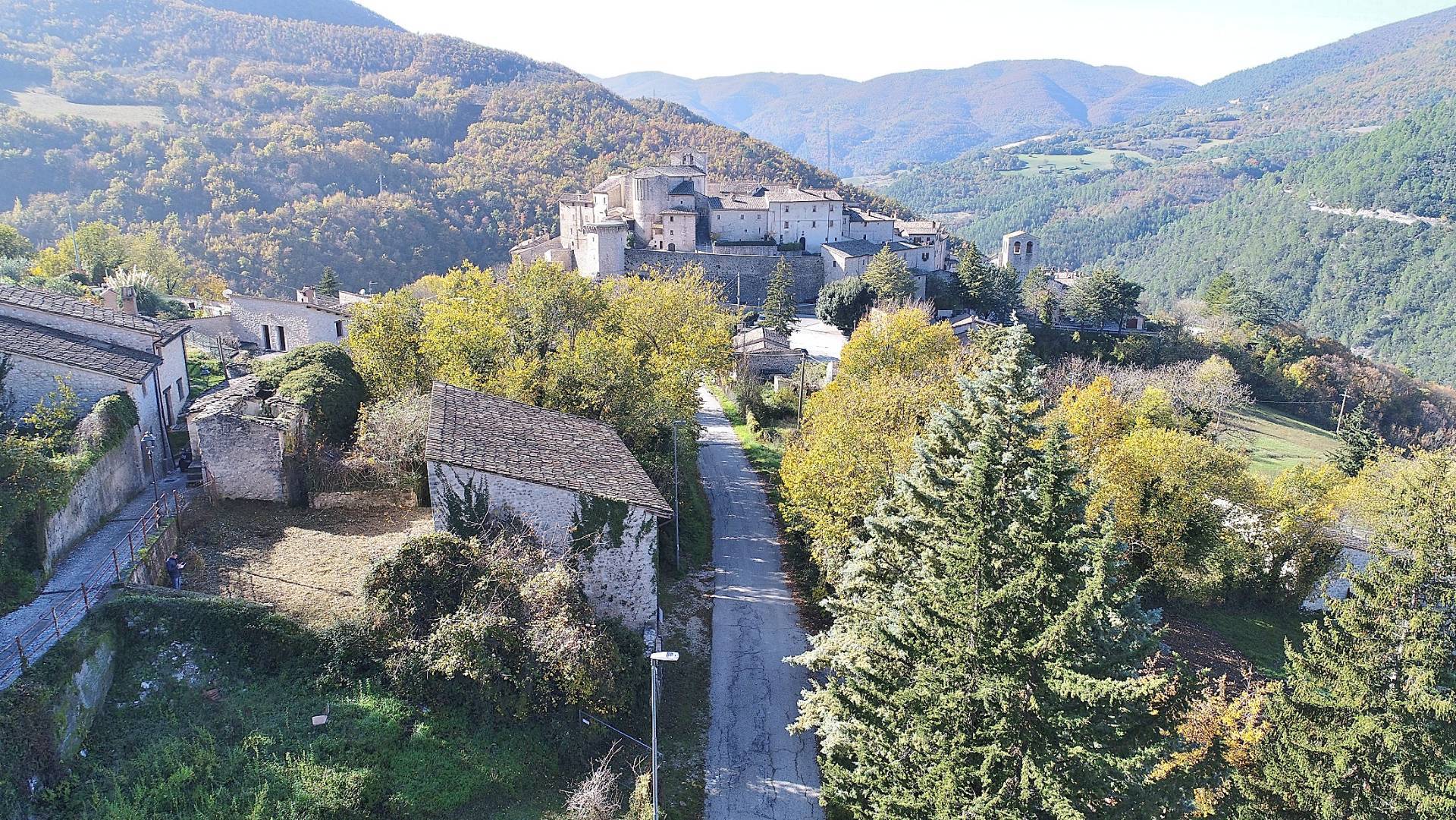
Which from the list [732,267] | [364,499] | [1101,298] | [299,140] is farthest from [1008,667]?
[299,140]

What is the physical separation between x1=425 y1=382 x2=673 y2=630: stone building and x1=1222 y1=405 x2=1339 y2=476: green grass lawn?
1760 inches

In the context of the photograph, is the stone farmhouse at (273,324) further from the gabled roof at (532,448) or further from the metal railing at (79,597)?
the metal railing at (79,597)

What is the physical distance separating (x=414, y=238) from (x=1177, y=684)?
318 feet

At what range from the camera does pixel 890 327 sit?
47062mm

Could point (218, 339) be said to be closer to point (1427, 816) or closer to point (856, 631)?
point (856, 631)

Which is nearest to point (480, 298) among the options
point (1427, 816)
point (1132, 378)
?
point (1427, 816)

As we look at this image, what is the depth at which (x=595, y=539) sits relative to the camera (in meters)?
19.2

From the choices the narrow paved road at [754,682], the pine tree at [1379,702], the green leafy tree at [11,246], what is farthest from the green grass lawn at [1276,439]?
the green leafy tree at [11,246]

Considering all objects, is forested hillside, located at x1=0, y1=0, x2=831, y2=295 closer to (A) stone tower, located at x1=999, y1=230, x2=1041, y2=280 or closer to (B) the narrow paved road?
(A) stone tower, located at x1=999, y1=230, x2=1041, y2=280

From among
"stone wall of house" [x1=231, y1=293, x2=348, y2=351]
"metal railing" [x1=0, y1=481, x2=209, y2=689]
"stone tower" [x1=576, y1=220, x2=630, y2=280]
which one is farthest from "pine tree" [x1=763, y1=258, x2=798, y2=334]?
Result: "metal railing" [x1=0, y1=481, x2=209, y2=689]

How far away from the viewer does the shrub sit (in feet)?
84.9

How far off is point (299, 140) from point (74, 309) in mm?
106789

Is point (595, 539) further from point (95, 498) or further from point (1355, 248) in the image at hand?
point (1355, 248)

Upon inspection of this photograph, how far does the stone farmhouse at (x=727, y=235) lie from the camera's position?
7544cm
